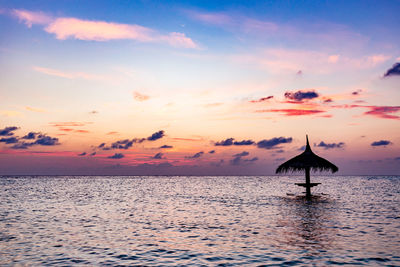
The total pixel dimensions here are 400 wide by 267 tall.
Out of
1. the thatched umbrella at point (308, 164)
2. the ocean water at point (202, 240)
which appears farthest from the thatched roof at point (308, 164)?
the ocean water at point (202, 240)

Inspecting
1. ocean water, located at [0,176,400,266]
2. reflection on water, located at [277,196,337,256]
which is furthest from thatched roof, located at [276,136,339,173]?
ocean water, located at [0,176,400,266]

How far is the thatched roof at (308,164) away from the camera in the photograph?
39500 mm

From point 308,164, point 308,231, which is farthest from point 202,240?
point 308,164

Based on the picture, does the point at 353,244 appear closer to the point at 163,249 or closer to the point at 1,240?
the point at 163,249

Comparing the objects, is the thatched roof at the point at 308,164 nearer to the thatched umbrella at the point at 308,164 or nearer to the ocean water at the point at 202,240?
the thatched umbrella at the point at 308,164

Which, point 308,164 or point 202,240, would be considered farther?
point 308,164

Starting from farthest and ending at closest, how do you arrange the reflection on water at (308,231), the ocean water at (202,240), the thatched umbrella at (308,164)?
the thatched umbrella at (308,164), the reflection on water at (308,231), the ocean water at (202,240)

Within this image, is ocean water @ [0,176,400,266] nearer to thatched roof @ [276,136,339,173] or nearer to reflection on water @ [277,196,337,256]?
reflection on water @ [277,196,337,256]

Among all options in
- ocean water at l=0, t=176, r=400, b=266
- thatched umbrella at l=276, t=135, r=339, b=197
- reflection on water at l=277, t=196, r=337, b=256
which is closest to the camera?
ocean water at l=0, t=176, r=400, b=266

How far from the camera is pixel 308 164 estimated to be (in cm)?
3938

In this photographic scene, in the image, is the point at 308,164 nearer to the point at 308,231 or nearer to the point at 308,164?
the point at 308,164

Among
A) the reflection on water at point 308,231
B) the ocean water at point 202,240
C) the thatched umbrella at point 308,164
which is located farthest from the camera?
the thatched umbrella at point 308,164

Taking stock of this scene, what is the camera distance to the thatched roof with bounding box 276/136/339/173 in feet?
130

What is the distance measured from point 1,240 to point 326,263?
595 inches
